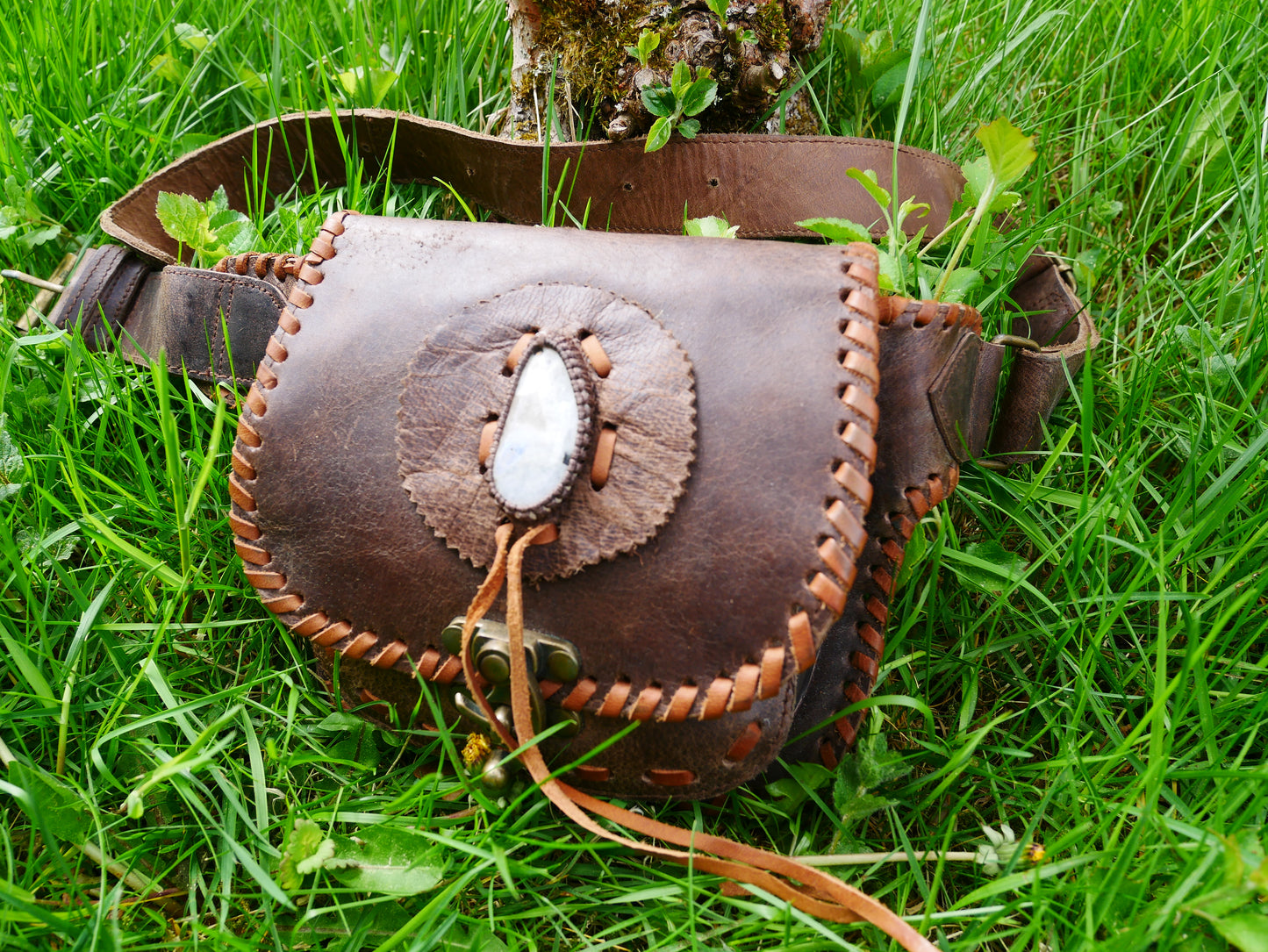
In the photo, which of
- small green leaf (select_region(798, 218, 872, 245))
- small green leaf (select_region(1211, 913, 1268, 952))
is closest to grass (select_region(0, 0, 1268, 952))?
small green leaf (select_region(1211, 913, 1268, 952))

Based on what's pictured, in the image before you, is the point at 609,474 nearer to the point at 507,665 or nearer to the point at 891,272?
the point at 507,665

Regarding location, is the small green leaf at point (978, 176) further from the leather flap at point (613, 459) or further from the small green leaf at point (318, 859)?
the small green leaf at point (318, 859)

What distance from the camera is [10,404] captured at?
1.86 meters

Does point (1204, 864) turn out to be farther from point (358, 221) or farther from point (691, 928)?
point (358, 221)

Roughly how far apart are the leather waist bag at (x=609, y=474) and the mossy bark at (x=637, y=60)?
2.64ft

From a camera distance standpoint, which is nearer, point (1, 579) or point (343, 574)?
point (343, 574)

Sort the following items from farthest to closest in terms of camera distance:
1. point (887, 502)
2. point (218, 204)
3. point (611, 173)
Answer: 1. point (611, 173)
2. point (218, 204)
3. point (887, 502)

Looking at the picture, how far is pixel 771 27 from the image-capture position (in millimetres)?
2107

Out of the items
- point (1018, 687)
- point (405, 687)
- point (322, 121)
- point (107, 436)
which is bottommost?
point (405, 687)

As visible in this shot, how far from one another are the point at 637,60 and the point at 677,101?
0.14 m

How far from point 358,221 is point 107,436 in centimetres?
79

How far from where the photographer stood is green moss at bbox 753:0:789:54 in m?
2.08

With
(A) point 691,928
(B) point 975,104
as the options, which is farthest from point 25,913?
(B) point 975,104

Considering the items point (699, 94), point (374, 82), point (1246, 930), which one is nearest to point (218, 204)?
point (374, 82)
